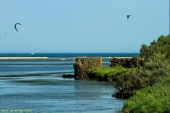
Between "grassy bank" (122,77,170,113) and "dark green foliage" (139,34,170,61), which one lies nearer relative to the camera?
"grassy bank" (122,77,170,113)

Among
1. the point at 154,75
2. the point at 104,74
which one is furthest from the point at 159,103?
the point at 104,74

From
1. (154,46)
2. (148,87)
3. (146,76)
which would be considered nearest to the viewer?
(148,87)

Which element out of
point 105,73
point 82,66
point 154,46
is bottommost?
point 105,73

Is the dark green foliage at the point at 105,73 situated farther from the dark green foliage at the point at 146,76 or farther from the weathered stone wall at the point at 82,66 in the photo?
the dark green foliage at the point at 146,76

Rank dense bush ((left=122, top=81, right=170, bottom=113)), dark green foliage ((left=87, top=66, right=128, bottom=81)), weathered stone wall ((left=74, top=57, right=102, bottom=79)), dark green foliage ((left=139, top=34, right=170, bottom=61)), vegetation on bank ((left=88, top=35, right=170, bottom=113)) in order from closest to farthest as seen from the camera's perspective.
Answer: dense bush ((left=122, top=81, right=170, bottom=113)) → vegetation on bank ((left=88, top=35, right=170, bottom=113)) → dark green foliage ((left=87, top=66, right=128, bottom=81)) → dark green foliage ((left=139, top=34, right=170, bottom=61)) → weathered stone wall ((left=74, top=57, right=102, bottom=79))

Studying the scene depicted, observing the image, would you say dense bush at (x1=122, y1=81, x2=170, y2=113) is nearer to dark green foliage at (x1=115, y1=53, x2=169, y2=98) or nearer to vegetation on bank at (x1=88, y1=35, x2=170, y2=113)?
vegetation on bank at (x1=88, y1=35, x2=170, y2=113)

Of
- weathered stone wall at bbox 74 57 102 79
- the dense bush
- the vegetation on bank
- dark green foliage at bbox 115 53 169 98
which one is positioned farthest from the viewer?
weathered stone wall at bbox 74 57 102 79

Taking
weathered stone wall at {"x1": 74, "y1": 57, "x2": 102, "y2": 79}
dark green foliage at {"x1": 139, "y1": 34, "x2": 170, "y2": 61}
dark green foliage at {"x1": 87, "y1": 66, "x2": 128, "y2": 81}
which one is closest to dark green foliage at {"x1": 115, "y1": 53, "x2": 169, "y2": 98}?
dark green foliage at {"x1": 87, "y1": 66, "x2": 128, "y2": 81}

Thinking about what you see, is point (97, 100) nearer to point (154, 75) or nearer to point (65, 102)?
point (65, 102)

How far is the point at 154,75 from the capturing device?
41.8 meters

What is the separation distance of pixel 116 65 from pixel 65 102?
154ft

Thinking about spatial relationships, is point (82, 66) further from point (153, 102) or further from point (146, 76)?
point (153, 102)

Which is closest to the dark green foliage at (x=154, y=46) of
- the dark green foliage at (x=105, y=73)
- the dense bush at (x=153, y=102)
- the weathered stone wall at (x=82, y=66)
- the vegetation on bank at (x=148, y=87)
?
the dark green foliage at (x=105, y=73)

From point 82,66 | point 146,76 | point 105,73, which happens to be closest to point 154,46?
point 105,73
